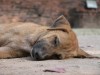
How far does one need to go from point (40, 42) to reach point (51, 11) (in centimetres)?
757

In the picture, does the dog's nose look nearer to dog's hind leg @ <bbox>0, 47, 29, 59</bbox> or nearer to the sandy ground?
the sandy ground

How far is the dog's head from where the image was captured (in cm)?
655

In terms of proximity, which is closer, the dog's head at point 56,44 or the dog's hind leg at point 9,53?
the dog's head at point 56,44

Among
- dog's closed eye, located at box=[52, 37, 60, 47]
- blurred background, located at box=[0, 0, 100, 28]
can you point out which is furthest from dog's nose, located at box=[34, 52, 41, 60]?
blurred background, located at box=[0, 0, 100, 28]

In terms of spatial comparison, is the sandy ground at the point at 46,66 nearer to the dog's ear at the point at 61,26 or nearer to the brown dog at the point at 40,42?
the brown dog at the point at 40,42

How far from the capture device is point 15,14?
548 inches

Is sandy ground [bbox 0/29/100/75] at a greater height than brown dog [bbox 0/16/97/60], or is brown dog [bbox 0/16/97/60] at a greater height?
brown dog [bbox 0/16/97/60]

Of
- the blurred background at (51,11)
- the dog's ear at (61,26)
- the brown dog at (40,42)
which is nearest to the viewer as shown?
the brown dog at (40,42)

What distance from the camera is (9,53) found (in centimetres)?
678

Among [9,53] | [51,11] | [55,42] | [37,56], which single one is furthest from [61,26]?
[51,11]

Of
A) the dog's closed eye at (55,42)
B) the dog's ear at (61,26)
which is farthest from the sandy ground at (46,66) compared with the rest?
the dog's ear at (61,26)

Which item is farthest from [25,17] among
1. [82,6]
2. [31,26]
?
[31,26]

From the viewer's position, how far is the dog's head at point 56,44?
21.5 feet

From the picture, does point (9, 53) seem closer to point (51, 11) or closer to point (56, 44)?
point (56, 44)
